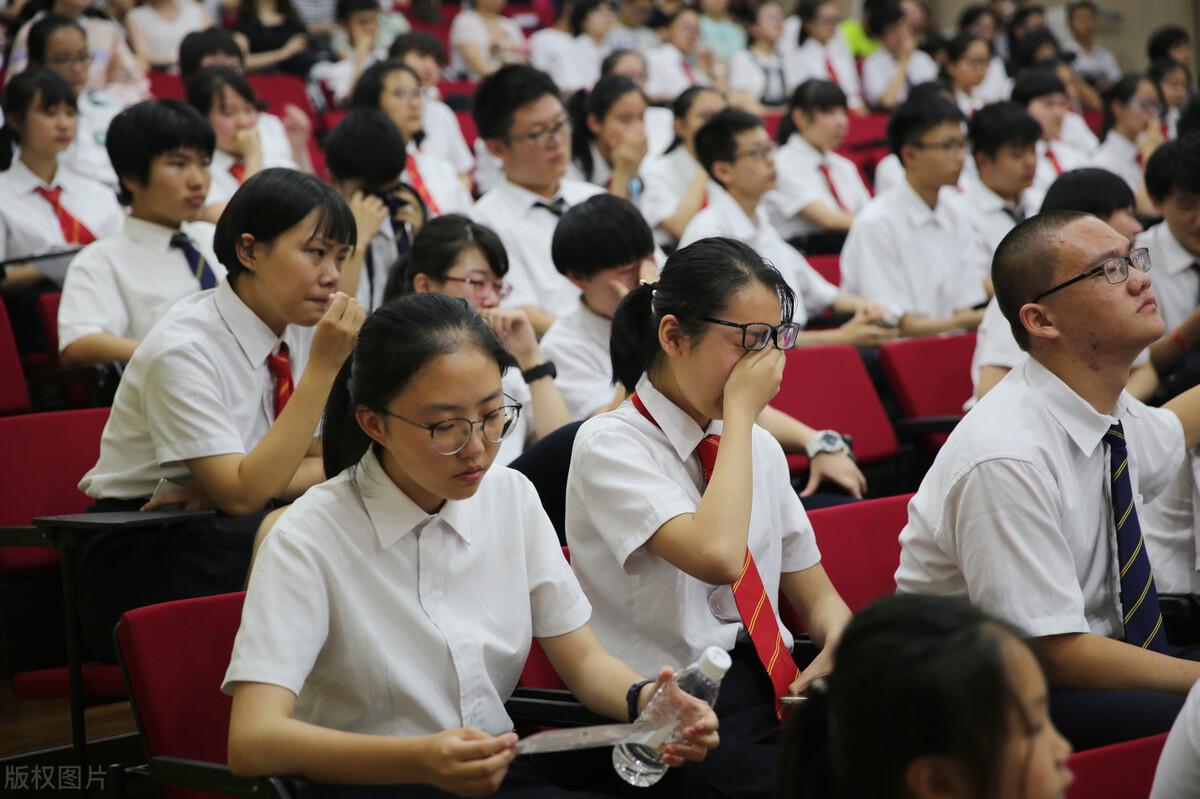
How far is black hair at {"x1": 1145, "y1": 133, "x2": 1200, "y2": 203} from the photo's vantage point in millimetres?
3520

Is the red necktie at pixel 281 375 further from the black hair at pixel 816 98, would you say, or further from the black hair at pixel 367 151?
the black hair at pixel 816 98

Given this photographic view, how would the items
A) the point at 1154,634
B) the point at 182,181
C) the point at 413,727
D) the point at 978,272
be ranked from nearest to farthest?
the point at 413,727
the point at 1154,634
the point at 182,181
the point at 978,272

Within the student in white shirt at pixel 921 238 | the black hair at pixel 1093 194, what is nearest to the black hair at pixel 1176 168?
the black hair at pixel 1093 194

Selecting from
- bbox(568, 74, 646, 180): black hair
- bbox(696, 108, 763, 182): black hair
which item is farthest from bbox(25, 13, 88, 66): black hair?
bbox(696, 108, 763, 182): black hair

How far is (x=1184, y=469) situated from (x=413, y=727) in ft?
5.20

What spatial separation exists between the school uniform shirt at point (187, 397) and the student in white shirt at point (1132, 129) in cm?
547

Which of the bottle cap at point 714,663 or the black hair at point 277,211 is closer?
the bottle cap at point 714,663

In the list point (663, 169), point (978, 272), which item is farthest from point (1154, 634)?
point (663, 169)

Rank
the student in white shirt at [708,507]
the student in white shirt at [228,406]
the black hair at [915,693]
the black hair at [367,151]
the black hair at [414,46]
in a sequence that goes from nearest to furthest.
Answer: the black hair at [915,693] → the student in white shirt at [708,507] → the student in white shirt at [228,406] → the black hair at [367,151] → the black hair at [414,46]

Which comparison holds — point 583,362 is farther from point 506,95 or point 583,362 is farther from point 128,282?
point 506,95

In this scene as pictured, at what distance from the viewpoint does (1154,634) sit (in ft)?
6.69

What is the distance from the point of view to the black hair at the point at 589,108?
5.46 meters

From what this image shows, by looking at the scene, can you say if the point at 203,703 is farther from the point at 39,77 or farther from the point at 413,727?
the point at 39,77

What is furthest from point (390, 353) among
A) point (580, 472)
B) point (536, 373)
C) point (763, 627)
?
point (536, 373)
